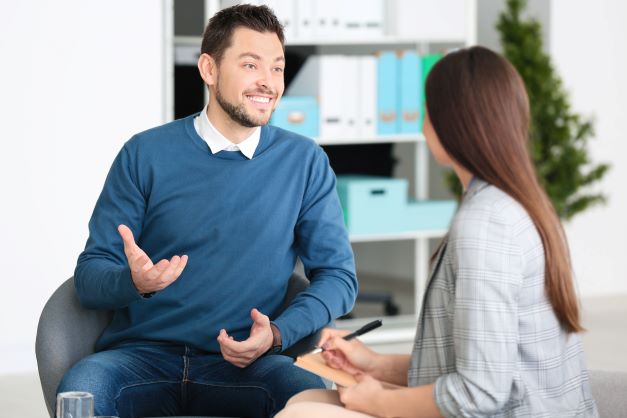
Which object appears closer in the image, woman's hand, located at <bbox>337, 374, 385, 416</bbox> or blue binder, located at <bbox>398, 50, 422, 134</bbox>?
woman's hand, located at <bbox>337, 374, 385, 416</bbox>

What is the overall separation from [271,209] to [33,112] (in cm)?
204

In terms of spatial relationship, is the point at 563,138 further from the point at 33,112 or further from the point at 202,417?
the point at 202,417

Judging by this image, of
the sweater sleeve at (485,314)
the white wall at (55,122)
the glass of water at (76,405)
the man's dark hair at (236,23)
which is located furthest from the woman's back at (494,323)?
the white wall at (55,122)

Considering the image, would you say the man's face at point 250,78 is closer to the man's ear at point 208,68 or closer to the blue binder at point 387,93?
the man's ear at point 208,68

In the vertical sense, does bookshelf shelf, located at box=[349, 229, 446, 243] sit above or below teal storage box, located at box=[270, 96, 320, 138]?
below

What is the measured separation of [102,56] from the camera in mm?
4398

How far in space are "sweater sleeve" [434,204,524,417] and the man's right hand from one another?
65cm

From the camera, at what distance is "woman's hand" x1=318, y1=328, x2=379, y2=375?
2035 mm

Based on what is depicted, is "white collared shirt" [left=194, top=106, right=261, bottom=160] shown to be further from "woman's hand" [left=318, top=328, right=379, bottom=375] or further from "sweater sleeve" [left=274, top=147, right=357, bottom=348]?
"woman's hand" [left=318, top=328, right=379, bottom=375]

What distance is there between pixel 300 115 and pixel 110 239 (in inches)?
88.1

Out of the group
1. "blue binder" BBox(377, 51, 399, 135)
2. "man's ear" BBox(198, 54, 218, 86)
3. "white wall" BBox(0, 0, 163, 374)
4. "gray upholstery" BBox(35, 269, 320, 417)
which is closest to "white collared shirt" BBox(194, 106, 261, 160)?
"man's ear" BBox(198, 54, 218, 86)

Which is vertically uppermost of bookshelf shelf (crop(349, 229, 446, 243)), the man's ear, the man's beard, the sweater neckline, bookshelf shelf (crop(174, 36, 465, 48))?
the man's ear

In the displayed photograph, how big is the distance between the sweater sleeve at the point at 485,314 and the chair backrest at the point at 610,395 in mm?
564

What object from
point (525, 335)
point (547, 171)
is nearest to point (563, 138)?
point (547, 171)
